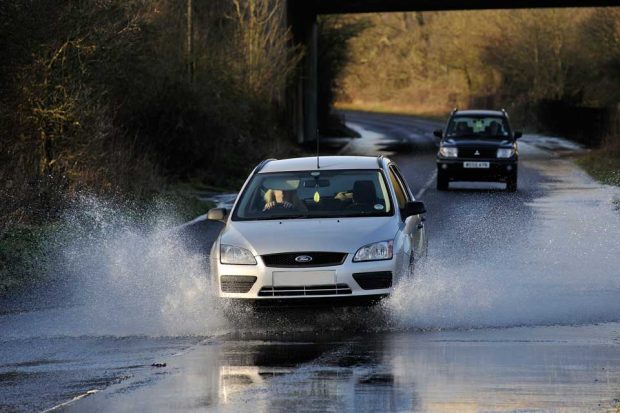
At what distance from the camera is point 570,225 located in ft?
73.4

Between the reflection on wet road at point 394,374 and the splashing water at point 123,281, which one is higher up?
the reflection on wet road at point 394,374

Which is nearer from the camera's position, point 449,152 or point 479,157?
point 479,157

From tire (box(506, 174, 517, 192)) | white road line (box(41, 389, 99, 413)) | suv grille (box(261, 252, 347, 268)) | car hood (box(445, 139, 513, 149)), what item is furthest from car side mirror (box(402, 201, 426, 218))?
car hood (box(445, 139, 513, 149))

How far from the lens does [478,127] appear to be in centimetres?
3344

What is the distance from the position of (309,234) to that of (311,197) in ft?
4.13

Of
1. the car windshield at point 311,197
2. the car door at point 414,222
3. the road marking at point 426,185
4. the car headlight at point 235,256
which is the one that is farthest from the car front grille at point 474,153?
the car headlight at point 235,256

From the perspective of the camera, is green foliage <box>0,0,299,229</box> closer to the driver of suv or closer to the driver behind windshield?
the driver of suv

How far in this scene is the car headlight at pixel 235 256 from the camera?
12102 millimetres

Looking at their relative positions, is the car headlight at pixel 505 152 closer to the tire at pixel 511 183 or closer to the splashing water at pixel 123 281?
the tire at pixel 511 183

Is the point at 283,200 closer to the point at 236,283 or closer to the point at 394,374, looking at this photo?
the point at 236,283

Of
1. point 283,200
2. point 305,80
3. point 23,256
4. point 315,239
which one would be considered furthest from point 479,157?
point 305,80

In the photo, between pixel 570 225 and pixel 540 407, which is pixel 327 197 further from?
pixel 570 225

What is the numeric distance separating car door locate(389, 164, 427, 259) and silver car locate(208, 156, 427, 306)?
1.2 inches

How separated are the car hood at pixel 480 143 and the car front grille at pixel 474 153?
93mm
